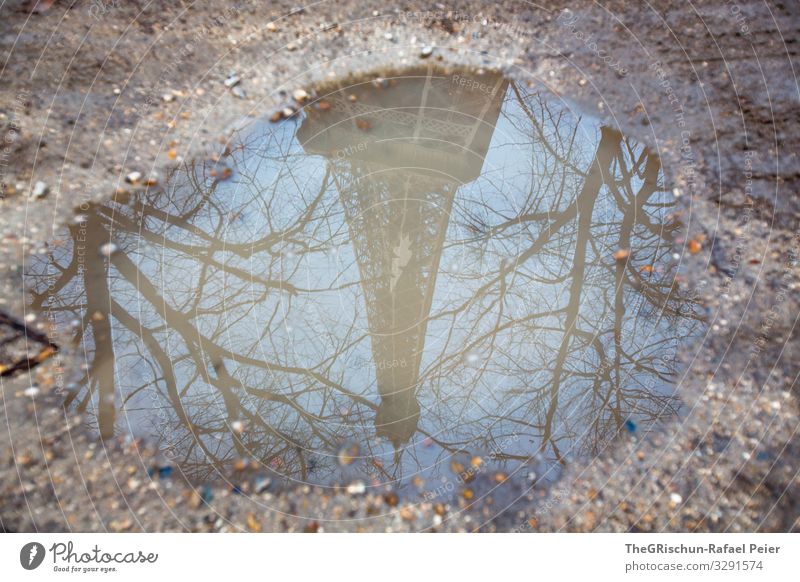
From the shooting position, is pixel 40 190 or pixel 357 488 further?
pixel 40 190

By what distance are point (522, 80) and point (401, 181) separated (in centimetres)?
99

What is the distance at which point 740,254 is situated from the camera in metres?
2.75

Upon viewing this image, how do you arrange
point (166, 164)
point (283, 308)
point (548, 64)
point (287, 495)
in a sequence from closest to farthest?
point (287, 495) → point (283, 308) → point (166, 164) → point (548, 64)

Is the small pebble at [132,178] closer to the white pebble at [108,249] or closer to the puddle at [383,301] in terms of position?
the puddle at [383,301]

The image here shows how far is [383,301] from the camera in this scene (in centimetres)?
265

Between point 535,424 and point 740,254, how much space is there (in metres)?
1.46

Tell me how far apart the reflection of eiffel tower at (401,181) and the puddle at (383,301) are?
12 mm

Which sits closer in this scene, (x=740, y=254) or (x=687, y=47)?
(x=740, y=254)

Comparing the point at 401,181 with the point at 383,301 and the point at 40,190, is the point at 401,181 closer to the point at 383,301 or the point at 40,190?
the point at 383,301

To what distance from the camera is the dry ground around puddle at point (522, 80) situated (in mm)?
2430

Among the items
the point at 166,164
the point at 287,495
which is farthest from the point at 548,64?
the point at 287,495

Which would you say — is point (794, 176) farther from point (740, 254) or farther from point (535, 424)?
point (535, 424)

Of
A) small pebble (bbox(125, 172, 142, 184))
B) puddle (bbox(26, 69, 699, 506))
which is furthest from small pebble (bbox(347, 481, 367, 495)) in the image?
small pebble (bbox(125, 172, 142, 184))
